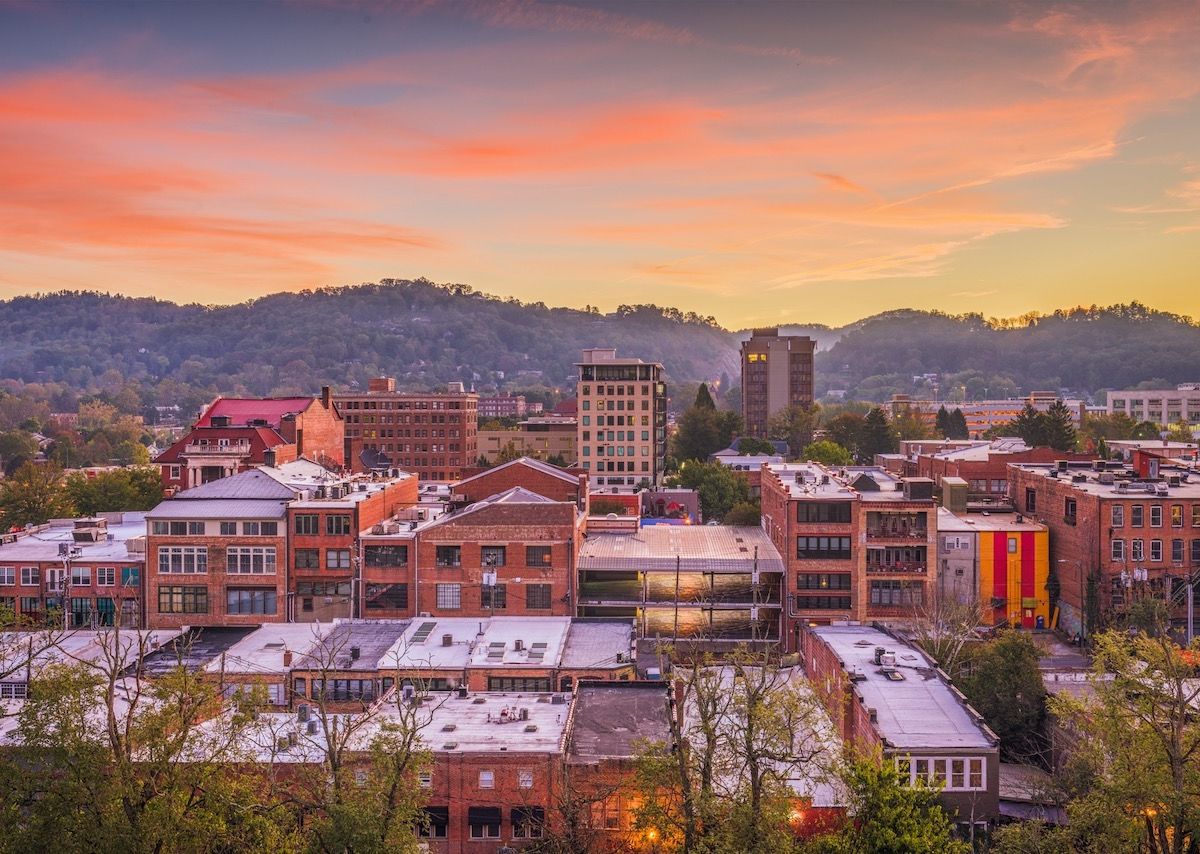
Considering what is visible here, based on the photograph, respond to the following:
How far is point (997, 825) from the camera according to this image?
38188 mm

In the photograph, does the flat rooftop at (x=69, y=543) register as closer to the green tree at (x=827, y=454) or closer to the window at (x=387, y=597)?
the window at (x=387, y=597)

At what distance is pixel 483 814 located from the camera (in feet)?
122

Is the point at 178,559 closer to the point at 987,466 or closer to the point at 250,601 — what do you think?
the point at 250,601

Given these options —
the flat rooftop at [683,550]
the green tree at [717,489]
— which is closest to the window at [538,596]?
the flat rooftop at [683,550]

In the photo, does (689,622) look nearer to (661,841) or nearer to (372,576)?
(372,576)

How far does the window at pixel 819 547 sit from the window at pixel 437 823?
104 feet

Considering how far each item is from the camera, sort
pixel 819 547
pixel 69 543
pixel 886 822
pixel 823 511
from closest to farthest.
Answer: pixel 886 822, pixel 823 511, pixel 819 547, pixel 69 543

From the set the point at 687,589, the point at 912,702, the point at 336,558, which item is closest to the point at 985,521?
the point at 687,589

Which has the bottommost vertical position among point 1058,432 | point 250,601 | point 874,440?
point 250,601

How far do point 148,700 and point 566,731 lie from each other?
19.5 m

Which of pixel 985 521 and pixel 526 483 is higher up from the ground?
pixel 526 483

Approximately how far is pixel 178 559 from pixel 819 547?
129 ft

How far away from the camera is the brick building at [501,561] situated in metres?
60.4

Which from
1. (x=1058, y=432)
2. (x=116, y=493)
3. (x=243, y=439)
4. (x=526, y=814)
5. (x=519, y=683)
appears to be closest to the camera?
(x=526, y=814)
